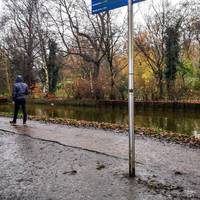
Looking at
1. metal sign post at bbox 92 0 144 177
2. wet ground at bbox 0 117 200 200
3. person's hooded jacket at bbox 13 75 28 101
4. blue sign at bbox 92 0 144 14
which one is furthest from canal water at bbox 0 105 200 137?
blue sign at bbox 92 0 144 14

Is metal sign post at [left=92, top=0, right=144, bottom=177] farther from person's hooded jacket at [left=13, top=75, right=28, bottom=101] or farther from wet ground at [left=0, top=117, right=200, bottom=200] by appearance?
person's hooded jacket at [left=13, top=75, right=28, bottom=101]

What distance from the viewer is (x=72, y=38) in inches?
1523

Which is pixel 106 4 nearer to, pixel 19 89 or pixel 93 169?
pixel 93 169

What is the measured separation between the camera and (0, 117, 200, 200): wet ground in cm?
530

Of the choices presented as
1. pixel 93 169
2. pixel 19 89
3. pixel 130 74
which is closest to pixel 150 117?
pixel 19 89

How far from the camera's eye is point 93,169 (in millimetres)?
6688

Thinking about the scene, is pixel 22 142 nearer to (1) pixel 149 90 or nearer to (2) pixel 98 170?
(2) pixel 98 170

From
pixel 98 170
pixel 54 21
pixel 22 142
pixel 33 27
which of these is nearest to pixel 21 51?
pixel 33 27

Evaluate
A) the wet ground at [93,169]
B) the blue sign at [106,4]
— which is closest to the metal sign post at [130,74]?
the blue sign at [106,4]

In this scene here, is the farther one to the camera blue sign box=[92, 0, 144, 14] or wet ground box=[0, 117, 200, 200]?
blue sign box=[92, 0, 144, 14]

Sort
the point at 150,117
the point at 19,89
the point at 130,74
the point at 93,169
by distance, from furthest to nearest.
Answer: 1. the point at 150,117
2. the point at 19,89
3. the point at 93,169
4. the point at 130,74

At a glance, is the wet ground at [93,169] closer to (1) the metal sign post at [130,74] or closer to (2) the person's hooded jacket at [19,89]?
(1) the metal sign post at [130,74]

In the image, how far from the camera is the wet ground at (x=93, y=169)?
5297 mm

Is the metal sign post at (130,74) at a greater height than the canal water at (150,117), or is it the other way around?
the metal sign post at (130,74)
